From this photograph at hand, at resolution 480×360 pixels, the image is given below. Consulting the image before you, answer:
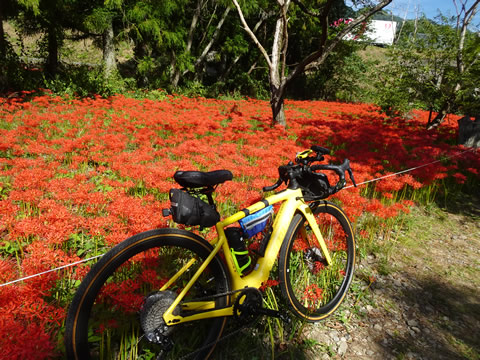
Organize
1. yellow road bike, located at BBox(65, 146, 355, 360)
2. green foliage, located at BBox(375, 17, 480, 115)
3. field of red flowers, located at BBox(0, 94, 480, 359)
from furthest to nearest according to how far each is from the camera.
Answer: green foliage, located at BBox(375, 17, 480, 115)
field of red flowers, located at BBox(0, 94, 480, 359)
yellow road bike, located at BBox(65, 146, 355, 360)

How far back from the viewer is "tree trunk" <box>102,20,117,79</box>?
11641 millimetres

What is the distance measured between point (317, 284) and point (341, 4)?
27.2 meters

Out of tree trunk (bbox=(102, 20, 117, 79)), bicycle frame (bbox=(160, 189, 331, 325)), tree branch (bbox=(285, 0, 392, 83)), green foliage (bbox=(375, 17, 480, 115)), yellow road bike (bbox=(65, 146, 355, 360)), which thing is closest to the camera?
yellow road bike (bbox=(65, 146, 355, 360))

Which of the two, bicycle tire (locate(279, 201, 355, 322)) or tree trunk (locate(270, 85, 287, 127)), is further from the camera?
tree trunk (locate(270, 85, 287, 127))

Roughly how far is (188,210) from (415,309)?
2.51m

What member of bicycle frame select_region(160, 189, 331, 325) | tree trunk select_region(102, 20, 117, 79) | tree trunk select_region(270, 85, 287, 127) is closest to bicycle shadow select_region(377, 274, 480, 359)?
bicycle frame select_region(160, 189, 331, 325)

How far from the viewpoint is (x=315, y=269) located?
2531mm

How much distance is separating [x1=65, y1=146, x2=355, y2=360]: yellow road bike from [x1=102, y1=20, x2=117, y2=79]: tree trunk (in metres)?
12.2

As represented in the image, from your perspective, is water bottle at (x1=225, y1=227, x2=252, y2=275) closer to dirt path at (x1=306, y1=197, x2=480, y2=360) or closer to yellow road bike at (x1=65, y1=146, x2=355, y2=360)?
yellow road bike at (x1=65, y1=146, x2=355, y2=360)

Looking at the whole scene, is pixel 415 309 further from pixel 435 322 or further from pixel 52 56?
pixel 52 56

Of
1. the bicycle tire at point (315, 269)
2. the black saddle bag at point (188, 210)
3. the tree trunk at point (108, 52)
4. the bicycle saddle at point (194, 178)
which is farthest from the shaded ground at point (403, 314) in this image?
the tree trunk at point (108, 52)

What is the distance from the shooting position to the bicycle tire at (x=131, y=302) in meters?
1.30

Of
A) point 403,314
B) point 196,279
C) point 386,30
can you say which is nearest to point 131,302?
point 196,279

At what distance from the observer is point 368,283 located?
285cm
